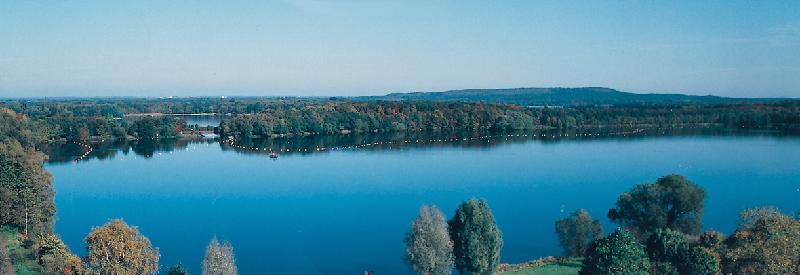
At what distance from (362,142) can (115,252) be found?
49.9 metres

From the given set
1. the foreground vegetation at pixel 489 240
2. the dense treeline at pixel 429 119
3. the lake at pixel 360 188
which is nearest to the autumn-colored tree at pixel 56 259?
the foreground vegetation at pixel 489 240

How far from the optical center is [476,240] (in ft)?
56.1

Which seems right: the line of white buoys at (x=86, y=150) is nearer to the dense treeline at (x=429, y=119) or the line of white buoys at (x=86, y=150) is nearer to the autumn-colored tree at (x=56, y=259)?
the dense treeline at (x=429, y=119)

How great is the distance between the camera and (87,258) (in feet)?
50.3

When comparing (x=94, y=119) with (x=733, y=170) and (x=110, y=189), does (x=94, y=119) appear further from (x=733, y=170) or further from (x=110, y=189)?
(x=733, y=170)

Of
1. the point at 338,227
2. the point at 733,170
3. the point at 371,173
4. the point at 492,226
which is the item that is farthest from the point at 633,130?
the point at 492,226

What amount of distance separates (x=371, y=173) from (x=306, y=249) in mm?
18479

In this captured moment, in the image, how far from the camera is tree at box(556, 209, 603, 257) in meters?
20.2

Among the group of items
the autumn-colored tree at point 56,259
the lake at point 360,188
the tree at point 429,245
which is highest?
the tree at point 429,245

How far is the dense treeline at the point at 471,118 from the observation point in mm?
74812

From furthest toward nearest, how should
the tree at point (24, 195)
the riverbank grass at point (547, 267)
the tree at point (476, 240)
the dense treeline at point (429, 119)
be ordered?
the dense treeline at point (429, 119) < the tree at point (24, 195) < the riverbank grass at point (547, 267) < the tree at point (476, 240)

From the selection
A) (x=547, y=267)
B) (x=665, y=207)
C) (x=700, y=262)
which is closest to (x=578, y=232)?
(x=547, y=267)

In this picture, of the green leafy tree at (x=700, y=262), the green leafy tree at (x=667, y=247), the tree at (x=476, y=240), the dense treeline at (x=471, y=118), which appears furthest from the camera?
the dense treeline at (x=471, y=118)

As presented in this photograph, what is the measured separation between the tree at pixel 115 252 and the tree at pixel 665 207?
49.9 feet
